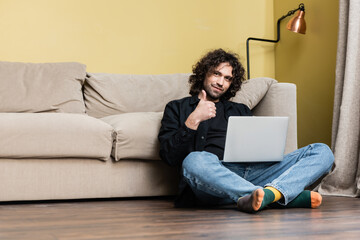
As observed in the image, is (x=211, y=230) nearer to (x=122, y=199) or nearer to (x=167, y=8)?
(x=122, y=199)

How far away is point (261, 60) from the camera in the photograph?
12.1 ft

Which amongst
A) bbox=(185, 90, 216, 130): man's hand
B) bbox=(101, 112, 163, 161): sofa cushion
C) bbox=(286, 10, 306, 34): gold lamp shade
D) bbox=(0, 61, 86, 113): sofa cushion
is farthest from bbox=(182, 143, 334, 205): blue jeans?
bbox=(286, 10, 306, 34): gold lamp shade

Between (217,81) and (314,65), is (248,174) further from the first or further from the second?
(314,65)

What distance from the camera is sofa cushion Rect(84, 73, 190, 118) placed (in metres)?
2.83

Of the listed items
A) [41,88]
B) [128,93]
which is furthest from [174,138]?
[41,88]

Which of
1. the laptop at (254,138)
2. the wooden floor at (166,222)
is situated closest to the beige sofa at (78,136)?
the wooden floor at (166,222)

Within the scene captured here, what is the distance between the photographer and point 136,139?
227cm

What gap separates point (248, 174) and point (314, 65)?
4.83ft

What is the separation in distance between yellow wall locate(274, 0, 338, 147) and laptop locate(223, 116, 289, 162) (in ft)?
4.14

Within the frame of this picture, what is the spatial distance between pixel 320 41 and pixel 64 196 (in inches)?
78.8

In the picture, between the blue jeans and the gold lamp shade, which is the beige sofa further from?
the gold lamp shade

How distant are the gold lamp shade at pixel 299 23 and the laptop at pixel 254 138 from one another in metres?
1.46

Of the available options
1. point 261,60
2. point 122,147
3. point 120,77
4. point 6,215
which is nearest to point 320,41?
point 261,60

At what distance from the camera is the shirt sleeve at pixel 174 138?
1.97 m
